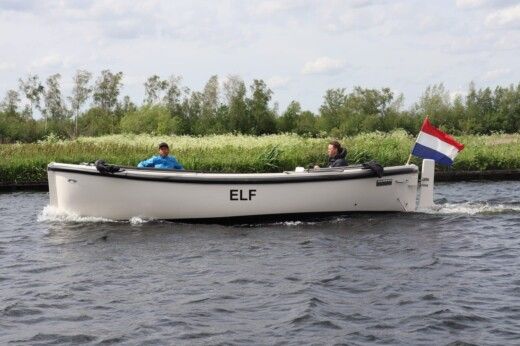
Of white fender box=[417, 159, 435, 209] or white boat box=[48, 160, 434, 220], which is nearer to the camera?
white boat box=[48, 160, 434, 220]

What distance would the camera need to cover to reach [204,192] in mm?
15180

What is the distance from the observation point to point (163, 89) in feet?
229

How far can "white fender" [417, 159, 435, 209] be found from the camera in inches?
634

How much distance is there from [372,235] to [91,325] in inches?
263

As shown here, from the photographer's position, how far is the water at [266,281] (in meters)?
8.41

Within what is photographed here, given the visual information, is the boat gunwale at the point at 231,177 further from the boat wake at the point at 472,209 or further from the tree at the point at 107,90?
the tree at the point at 107,90

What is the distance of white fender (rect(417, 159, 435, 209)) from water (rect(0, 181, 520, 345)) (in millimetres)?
454

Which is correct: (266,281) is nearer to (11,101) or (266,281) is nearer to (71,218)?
(71,218)

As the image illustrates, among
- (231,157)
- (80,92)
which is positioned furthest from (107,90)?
(231,157)

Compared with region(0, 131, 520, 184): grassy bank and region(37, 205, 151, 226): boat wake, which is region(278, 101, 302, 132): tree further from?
region(37, 205, 151, 226): boat wake

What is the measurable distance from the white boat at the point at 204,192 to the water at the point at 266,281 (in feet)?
1.00

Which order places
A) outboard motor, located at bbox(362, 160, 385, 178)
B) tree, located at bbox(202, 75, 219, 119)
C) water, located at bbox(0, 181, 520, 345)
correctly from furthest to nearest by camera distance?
tree, located at bbox(202, 75, 219, 119)
outboard motor, located at bbox(362, 160, 385, 178)
water, located at bbox(0, 181, 520, 345)

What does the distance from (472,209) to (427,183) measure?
1.53 meters

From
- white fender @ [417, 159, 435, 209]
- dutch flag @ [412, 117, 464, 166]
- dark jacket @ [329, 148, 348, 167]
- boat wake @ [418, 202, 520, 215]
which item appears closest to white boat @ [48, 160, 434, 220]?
dark jacket @ [329, 148, 348, 167]
